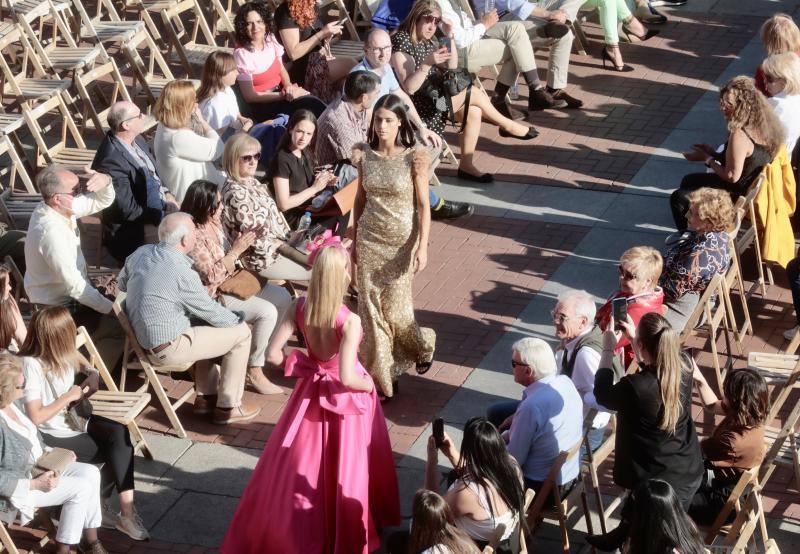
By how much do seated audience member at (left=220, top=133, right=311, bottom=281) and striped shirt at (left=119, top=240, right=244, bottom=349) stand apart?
755 millimetres

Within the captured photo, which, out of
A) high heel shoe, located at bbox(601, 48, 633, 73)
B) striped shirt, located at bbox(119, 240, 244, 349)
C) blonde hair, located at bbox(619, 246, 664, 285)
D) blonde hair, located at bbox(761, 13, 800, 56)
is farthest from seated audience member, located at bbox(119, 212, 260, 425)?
high heel shoe, located at bbox(601, 48, 633, 73)

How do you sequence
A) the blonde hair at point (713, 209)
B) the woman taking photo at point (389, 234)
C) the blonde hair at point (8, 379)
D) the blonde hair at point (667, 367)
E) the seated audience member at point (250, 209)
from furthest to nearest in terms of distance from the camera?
the seated audience member at point (250, 209), the blonde hair at point (713, 209), the woman taking photo at point (389, 234), the blonde hair at point (8, 379), the blonde hair at point (667, 367)

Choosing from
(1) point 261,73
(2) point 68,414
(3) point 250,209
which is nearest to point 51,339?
(2) point 68,414

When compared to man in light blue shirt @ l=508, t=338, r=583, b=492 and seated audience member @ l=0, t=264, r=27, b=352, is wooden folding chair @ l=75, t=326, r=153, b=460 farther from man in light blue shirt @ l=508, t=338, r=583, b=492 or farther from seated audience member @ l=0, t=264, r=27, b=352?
man in light blue shirt @ l=508, t=338, r=583, b=492

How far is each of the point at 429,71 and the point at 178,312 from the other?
11.3 feet

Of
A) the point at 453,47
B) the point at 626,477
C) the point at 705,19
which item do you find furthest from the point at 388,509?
the point at 705,19

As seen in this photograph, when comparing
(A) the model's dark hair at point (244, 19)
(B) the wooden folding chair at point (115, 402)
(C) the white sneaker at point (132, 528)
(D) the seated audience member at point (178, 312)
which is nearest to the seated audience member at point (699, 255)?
(D) the seated audience member at point (178, 312)

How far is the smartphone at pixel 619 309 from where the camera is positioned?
6.68 m

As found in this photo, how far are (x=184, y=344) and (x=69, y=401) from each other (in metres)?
1.03

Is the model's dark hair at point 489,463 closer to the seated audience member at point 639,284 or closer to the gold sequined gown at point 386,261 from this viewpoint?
the seated audience member at point 639,284

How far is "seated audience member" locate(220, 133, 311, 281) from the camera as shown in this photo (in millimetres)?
7945

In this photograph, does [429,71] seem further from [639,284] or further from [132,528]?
[132,528]

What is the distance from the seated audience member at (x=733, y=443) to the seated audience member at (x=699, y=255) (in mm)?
1389

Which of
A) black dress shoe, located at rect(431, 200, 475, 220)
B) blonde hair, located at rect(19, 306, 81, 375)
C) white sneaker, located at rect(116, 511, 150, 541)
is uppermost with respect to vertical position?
blonde hair, located at rect(19, 306, 81, 375)
